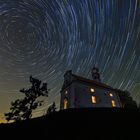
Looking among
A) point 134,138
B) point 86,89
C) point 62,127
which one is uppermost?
point 86,89

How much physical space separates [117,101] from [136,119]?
2574cm

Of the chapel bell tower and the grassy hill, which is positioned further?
the chapel bell tower

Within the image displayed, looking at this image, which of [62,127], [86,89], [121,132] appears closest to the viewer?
[121,132]

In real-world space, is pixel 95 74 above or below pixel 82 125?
above

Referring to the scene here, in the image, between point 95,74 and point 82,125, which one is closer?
point 82,125

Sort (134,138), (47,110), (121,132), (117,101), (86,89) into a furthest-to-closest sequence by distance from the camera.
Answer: (47,110) < (117,101) < (86,89) < (121,132) < (134,138)

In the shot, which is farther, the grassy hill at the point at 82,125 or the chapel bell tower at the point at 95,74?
the chapel bell tower at the point at 95,74

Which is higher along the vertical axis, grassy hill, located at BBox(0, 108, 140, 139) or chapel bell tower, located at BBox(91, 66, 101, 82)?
chapel bell tower, located at BBox(91, 66, 101, 82)

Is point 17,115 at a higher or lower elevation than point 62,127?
higher

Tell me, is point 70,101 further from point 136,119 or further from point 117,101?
point 136,119

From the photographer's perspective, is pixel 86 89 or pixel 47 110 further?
pixel 47 110

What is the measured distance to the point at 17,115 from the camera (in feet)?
108

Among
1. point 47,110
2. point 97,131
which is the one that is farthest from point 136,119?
point 47,110

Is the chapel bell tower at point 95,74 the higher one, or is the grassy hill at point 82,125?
the chapel bell tower at point 95,74
